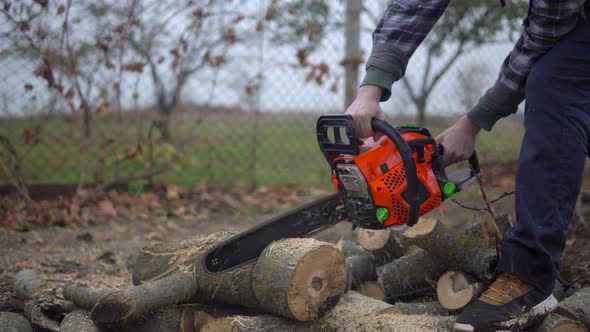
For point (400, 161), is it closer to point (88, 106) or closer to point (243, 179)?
point (88, 106)

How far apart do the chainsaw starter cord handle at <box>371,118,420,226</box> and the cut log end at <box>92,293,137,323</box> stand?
3.62 ft

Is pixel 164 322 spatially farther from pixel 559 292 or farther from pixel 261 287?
pixel 559 292

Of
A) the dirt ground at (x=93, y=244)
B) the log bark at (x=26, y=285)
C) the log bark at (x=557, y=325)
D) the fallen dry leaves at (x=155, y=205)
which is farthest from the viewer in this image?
the fallen dry leaves at (x=155, y=205)

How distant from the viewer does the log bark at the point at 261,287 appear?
210 cm

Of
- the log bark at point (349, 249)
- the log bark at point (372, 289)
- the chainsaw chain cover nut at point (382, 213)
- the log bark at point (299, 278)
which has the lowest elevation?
A: the log bark at point (372, 289)

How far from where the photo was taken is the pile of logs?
2125 millimetres

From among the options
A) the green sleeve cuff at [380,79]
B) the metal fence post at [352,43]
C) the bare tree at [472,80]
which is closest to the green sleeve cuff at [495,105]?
the green sleeve cuff at [380,79]

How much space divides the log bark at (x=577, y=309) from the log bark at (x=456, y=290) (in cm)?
32

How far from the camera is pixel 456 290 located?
100 inches

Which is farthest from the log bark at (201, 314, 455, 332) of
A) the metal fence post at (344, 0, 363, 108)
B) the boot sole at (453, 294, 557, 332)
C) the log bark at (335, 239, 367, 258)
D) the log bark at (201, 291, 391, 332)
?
the metal fence post at (344, 0, 363, 108)

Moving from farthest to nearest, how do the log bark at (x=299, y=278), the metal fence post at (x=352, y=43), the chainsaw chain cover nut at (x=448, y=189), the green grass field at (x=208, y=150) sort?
the metal fence post at (x=352, y=43), the green grass field at (x=208, y=150), the chainsaw chain cover nut at (x=448, y=189), the log bark at (x=299, y=278)

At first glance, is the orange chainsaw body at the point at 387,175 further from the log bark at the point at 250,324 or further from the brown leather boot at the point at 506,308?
the log bark at the point at 250,324

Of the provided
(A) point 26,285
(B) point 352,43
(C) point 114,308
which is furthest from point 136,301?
(B) point 352,43

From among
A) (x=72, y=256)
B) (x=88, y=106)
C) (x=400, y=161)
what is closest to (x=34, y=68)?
(x=88, y=106)
